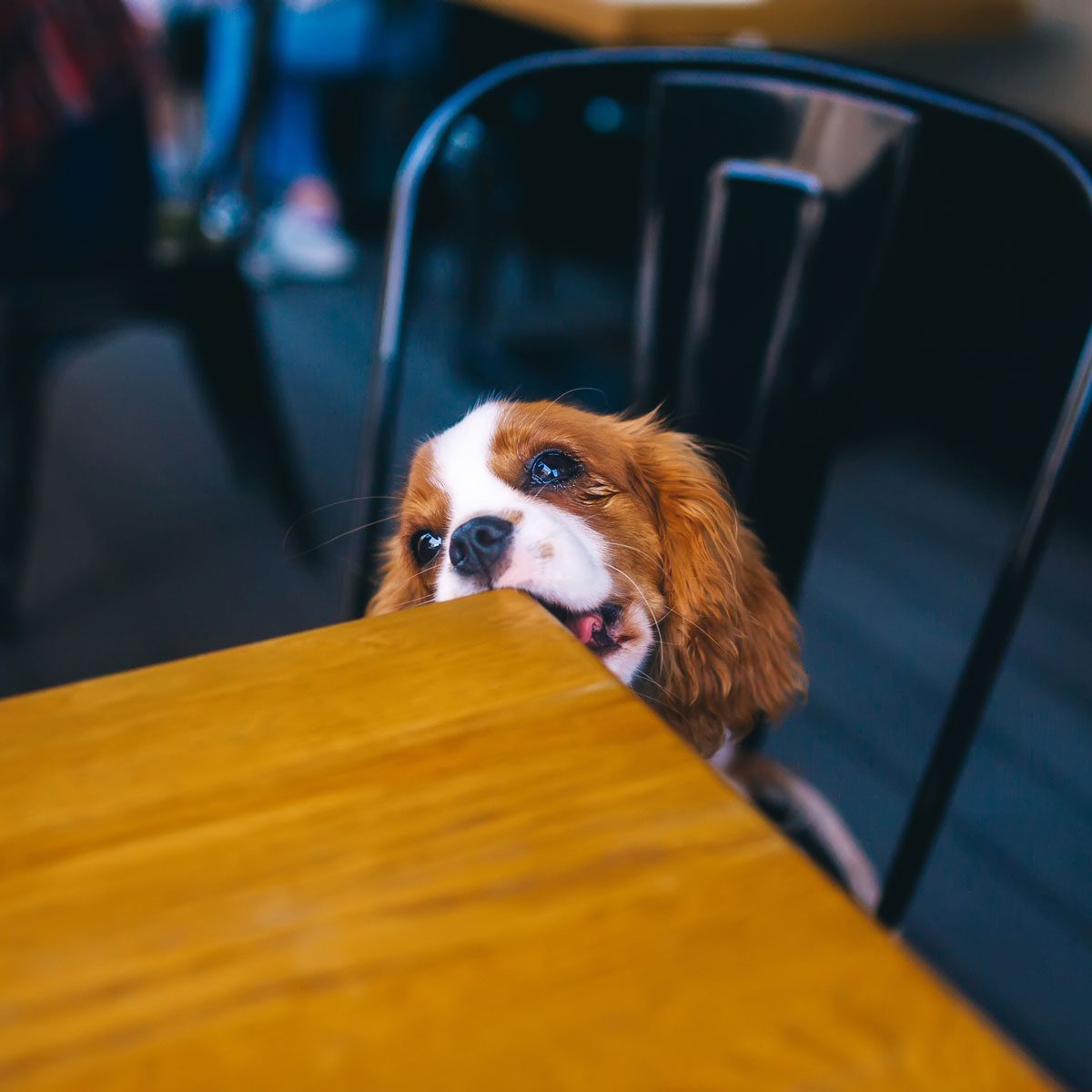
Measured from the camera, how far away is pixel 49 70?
4.25ft

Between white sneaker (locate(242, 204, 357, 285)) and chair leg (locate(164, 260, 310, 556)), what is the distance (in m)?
1.48

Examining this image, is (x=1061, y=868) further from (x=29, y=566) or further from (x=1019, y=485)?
(x=29, y=566)

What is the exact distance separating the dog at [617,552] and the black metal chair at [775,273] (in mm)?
81

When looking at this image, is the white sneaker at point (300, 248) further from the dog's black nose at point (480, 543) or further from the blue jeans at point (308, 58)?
the dog's black nose at point (480, 543)

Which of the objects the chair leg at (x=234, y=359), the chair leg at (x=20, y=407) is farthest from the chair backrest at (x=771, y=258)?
the chair leg at (x=20, y=407)

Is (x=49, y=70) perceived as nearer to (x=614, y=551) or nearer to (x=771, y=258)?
(x=771, y=258)

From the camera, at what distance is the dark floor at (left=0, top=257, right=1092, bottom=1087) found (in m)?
1.07

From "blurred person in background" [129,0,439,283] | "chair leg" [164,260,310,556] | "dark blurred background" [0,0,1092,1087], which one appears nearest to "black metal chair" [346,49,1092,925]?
"dark blurred background" [0,0,1092,1087]

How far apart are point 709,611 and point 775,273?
0.29 metres

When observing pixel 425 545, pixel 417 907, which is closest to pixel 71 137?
pixel 425 545

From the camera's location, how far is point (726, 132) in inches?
25.0

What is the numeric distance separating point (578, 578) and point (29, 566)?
1.59 metres

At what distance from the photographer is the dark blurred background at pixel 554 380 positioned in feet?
3.72

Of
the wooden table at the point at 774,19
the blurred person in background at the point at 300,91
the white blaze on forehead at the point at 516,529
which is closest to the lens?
the white blaze on forehead at the point at 516,529
